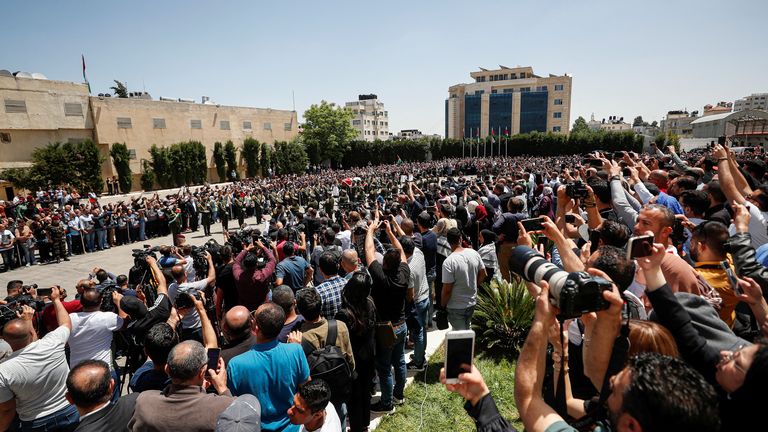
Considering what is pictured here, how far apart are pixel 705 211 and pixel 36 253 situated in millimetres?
20785

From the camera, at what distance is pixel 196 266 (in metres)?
A: 6.27

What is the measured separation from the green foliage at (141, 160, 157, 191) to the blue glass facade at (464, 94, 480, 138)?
7359cm

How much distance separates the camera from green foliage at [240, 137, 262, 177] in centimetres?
4481

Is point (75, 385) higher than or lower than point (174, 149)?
lower

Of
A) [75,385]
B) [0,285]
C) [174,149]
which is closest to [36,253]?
[0,285]

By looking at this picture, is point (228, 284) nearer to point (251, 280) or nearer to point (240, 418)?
point (251, 280)

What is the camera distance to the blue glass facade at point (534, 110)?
90.1 m

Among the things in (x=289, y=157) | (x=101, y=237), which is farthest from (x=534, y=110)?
(x=101, y=237)

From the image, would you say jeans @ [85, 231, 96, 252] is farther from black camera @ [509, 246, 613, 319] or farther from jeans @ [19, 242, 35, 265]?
black camera @ [509, 246, 613, 319]

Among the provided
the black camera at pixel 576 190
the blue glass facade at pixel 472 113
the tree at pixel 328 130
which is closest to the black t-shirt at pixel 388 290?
the black camera at pixel 576 190

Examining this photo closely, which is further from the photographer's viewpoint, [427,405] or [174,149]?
[174,149]

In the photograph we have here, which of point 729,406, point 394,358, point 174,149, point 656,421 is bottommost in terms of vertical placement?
point 394,358

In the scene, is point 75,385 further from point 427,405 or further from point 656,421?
point 427,405

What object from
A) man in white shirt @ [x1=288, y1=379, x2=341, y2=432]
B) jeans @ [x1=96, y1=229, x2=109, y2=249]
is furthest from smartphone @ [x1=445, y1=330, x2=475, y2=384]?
jeans @ [x1=96, y1=229, x2=109, y2=249]
